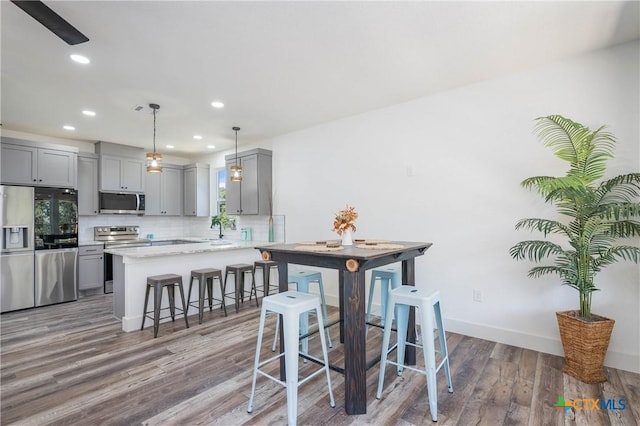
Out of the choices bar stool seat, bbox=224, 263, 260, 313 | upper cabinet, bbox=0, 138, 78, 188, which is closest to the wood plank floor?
bar stool seat, bbox=224, 263, 260, 313

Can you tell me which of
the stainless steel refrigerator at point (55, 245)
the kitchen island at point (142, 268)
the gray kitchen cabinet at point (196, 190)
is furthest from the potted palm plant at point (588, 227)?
the stainless steel refrigerator at point (55, 245)

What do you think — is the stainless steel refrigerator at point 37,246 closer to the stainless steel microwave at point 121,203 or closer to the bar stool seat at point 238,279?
the stainless steel microwave at point 121,203

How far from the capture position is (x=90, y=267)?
17.2 ft

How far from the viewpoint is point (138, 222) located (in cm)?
646

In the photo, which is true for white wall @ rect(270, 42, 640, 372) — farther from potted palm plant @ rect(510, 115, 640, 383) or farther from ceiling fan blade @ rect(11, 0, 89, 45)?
ceiling fan blade @ rect(11, 0, 89, 45)

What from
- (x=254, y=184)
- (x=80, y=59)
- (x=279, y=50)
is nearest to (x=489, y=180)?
(x=279, y=50)

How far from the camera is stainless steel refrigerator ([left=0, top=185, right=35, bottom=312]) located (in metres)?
4.29

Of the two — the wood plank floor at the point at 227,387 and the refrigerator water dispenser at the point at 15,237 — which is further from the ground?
the refrigerator water dispenser at the point at 15,237

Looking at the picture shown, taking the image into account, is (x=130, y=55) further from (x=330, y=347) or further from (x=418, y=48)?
(x=330, y=347)

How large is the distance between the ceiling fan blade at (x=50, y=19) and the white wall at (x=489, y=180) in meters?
3.11

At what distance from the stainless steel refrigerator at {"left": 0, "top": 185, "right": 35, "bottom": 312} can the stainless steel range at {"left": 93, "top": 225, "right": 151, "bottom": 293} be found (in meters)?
1.02

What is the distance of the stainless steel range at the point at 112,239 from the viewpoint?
5453 millimetres

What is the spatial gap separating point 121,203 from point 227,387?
15.6ft

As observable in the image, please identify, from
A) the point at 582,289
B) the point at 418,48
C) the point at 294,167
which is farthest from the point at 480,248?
the point at 294,167
